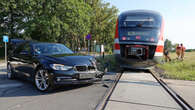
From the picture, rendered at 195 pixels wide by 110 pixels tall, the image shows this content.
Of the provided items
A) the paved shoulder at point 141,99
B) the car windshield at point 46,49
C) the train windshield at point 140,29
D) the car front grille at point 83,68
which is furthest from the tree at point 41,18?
the paved shoulder at point 141,99

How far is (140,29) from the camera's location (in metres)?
7.45

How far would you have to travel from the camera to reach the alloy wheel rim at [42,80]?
403cm

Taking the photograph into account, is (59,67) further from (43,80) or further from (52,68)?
(43,80)

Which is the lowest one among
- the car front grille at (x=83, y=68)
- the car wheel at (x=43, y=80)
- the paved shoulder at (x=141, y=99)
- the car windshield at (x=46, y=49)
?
the paved shoulder at (x=141, y=99)

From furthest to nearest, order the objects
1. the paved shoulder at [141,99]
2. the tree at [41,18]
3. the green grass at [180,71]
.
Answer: the tree at [41,18] → the green grass at [180,71] → the paved shoulder at [141,99]

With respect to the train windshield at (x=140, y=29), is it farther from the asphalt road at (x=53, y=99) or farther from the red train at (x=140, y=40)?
the asphalt road at (x=53, y=99)

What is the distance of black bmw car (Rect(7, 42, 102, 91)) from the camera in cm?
380

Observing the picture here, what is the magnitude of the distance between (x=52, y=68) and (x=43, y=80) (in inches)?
24.0

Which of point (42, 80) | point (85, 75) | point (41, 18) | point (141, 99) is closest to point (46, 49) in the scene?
point (42, 80)

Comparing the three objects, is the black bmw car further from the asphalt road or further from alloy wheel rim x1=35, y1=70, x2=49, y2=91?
the asphalt road

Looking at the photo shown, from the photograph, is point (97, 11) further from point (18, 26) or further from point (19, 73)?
point (19, 73)

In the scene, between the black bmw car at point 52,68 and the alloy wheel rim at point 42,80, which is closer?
the black bmw car at point 52,68

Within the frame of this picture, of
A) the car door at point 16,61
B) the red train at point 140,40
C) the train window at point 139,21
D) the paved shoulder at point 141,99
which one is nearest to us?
the paved shoulder at point 141,99

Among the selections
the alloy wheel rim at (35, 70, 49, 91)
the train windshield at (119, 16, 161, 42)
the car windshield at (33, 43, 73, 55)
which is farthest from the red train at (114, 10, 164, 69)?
the alloy wheel rim at (35, 70, 49, 91)
